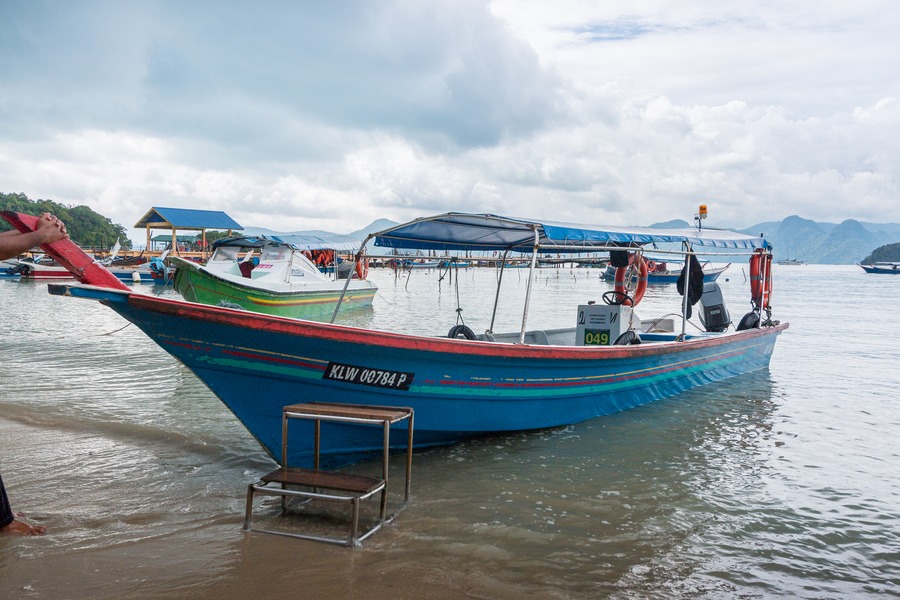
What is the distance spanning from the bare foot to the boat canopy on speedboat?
4463 mm

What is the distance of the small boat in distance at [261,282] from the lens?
17.0m

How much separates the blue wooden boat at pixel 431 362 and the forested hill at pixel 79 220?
61.3 metres

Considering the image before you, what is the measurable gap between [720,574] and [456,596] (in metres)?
1.98

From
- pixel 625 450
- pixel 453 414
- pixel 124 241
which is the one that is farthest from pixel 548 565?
pixel 124 241

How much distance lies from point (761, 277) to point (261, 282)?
13.0m

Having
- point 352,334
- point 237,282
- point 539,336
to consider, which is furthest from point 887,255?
point 352,334

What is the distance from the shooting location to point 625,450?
744 centimetres

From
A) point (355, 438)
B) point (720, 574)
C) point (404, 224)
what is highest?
point (404, 224)

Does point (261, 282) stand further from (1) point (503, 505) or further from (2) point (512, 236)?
(1) point (503, 505)

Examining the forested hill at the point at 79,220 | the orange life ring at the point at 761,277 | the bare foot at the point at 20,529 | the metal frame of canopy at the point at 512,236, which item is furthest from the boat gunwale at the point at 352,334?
the forested hill at the point at 79,220

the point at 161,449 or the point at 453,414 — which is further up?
the point at 453,414

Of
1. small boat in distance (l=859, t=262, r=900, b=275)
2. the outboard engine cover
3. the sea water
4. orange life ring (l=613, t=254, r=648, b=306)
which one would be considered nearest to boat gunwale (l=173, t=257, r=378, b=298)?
the sea water

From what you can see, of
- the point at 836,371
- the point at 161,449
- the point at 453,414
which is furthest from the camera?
the point at 836,371

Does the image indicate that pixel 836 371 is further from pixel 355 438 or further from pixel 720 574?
pixel 355 438
